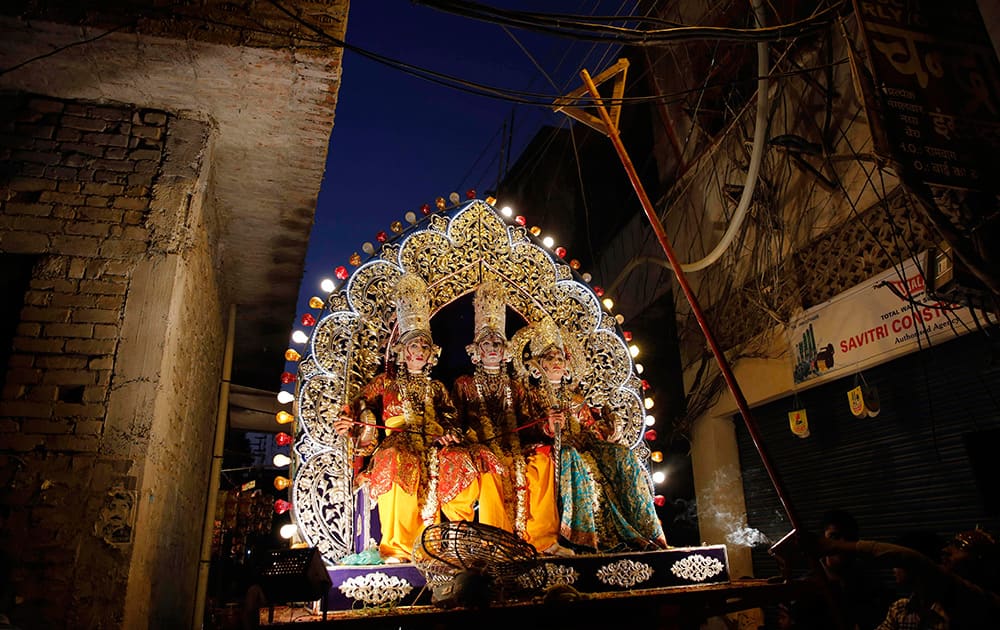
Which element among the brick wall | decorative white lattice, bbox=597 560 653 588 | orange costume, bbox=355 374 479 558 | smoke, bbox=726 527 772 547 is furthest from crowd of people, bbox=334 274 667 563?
smoke, bbox=726 527 772 547

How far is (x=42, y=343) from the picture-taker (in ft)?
12.6

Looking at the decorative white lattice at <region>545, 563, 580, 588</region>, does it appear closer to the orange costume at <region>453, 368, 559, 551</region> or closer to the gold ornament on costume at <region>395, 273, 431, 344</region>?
the orange costume at <region>453, 368, 559, 551</region>

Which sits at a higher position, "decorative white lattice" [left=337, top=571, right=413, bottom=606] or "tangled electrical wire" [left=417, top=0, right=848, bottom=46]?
"tangled electrical wire" [left=417, top=0, right=848, bottom=46]

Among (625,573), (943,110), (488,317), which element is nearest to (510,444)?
(488,317)

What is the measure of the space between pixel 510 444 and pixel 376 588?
2.04 m

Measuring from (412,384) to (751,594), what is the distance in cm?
352

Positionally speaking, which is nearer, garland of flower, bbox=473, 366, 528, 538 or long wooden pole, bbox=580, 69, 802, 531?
long wooden pole, bbox=580, 69, 802, 531

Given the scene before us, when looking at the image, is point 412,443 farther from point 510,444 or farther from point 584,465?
point 584,465

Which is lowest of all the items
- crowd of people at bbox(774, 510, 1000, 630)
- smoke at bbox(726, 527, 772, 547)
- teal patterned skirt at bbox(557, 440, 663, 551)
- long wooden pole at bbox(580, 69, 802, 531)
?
crowd of people at bbox(774, 510, 1000, 630)

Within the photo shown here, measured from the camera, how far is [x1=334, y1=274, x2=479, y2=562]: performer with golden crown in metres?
5.54

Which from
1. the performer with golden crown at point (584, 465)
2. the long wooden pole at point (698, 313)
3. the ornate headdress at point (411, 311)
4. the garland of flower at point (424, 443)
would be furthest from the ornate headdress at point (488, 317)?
the long wooden pole at point (698, 313)

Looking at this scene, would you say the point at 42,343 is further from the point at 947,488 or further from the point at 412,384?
the point at 947,488

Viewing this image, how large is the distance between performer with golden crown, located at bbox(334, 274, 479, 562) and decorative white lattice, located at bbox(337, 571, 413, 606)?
0.95ft

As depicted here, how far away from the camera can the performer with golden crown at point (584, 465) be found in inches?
235
